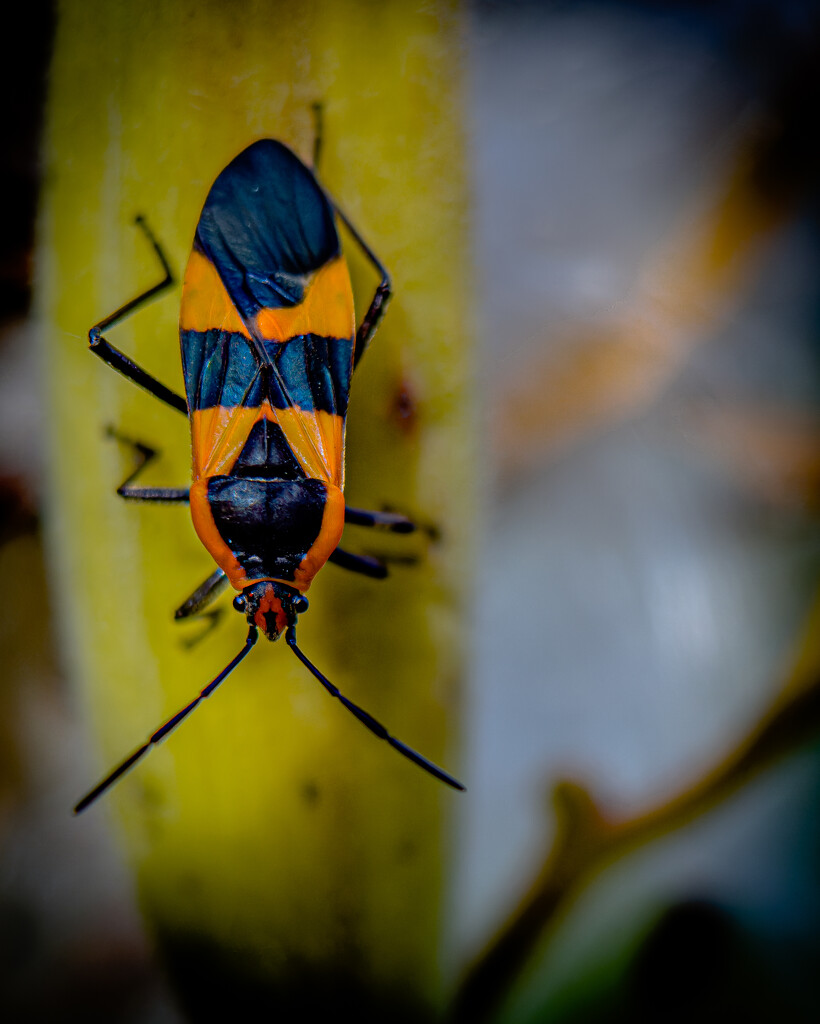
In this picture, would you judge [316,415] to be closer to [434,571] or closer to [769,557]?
[434,571]

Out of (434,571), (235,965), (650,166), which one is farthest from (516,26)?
(235,965)

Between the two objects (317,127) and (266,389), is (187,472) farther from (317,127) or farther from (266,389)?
(317,127)

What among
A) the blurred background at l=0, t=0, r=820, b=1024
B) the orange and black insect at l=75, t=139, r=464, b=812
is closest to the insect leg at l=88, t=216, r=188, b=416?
the orange and black insect at l=75, t=139, r=464, b=812

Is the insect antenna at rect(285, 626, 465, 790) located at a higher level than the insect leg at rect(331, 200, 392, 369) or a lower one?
lower

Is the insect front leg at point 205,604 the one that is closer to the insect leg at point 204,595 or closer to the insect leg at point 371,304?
the insect leg at point 204,595

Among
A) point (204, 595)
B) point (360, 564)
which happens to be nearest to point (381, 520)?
point (360, 564)

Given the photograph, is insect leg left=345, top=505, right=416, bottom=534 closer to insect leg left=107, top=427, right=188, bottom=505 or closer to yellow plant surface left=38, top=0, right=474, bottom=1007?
yellow plant surface left=38, top=0, right=474, bottom=1007

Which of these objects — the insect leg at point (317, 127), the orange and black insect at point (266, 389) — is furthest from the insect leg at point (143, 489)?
the insect leg at point (317, 127)
